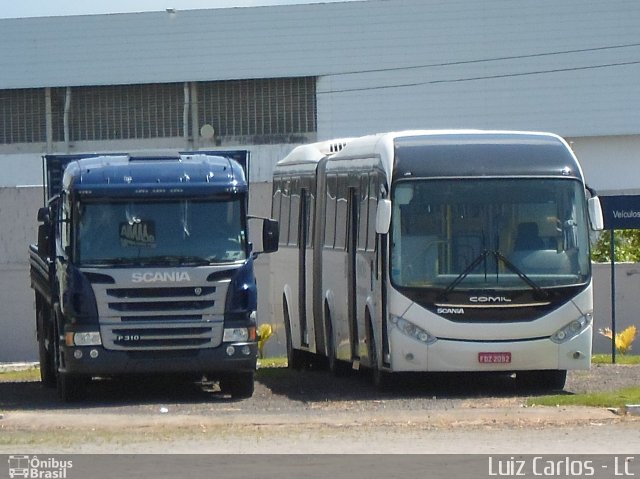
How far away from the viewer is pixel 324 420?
1541cm

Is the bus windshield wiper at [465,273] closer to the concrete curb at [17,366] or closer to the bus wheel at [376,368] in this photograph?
the bus wheel at [376,368]

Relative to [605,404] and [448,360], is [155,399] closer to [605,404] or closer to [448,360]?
[448,360]

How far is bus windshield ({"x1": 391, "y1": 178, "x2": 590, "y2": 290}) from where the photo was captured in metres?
17.7

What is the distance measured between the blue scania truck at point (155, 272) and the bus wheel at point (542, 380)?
3.58 metres

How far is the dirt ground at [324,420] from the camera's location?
13328mm

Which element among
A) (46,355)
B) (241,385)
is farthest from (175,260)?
(46,355)

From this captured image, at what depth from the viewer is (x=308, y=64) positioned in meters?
57.4

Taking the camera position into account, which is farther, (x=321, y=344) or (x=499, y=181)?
(x=321, y=344)

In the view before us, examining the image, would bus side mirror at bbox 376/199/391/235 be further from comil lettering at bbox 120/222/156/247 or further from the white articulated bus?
comil lettering at bbox 120/222/156/247

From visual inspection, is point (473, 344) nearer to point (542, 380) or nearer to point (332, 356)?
point (542, 380)

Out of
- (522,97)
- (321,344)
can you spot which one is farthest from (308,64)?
(321,344)

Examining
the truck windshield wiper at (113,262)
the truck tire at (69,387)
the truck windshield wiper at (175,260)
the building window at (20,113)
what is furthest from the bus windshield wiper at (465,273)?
the building window at (20,113)
